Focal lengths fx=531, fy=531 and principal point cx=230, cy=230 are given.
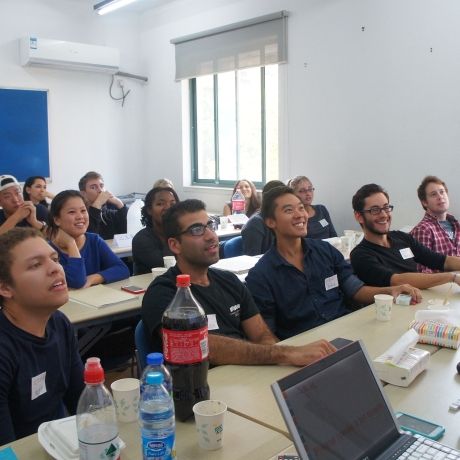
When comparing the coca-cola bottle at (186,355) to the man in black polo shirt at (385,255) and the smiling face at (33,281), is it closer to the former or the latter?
the smiling face at (33,281)

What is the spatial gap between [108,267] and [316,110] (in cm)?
300

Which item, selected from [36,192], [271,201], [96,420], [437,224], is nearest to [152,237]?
[271,201]

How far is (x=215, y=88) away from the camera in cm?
656

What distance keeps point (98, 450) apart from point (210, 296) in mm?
1007

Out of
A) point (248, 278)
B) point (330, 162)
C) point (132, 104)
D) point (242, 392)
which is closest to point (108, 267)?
point (248, 278)

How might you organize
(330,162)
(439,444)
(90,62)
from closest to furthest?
(439,444) < (330,162) < (90,62)

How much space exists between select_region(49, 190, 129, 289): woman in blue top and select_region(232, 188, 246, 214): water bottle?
2.45m

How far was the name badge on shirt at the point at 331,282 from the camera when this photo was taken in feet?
8.48

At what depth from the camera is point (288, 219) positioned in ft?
8.61

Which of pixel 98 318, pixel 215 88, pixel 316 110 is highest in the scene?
pixel 215 88

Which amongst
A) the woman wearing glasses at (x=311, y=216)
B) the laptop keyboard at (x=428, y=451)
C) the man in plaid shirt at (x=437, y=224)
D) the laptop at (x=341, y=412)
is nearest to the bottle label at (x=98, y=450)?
the laptop at (x=341, y=412)

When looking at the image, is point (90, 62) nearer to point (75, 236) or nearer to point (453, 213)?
point (75, 236)

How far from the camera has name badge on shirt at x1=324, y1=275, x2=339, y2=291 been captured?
2.59 m

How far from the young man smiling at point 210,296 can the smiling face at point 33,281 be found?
354mm
